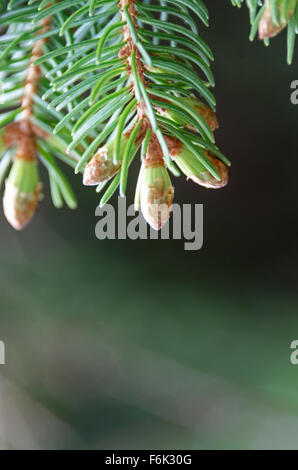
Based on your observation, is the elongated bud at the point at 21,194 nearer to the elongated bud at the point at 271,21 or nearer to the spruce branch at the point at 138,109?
the spruce branch at the point at 138,109

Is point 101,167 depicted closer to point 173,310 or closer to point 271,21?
point 271,21

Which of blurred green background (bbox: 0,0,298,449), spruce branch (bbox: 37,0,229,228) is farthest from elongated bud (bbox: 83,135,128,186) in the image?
blurred green background (bbox: 0,0,298,449)

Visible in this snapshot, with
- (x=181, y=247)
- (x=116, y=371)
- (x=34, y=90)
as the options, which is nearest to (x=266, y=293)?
(x=181, y=247)

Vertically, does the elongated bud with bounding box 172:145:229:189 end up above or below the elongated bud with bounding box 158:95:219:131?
below

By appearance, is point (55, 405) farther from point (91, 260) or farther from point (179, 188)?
point (179, 188)

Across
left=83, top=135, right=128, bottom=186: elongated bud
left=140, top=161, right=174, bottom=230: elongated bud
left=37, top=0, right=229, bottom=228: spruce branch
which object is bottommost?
left=140, top=161, right=174, bottom=230: elongated bud

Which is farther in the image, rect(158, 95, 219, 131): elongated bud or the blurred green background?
the blurred green background

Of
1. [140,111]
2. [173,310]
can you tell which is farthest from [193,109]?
[173,310]

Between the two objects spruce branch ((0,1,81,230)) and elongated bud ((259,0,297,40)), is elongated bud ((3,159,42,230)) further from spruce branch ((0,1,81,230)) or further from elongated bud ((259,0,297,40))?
elongated bud ((259,0,297,40))
